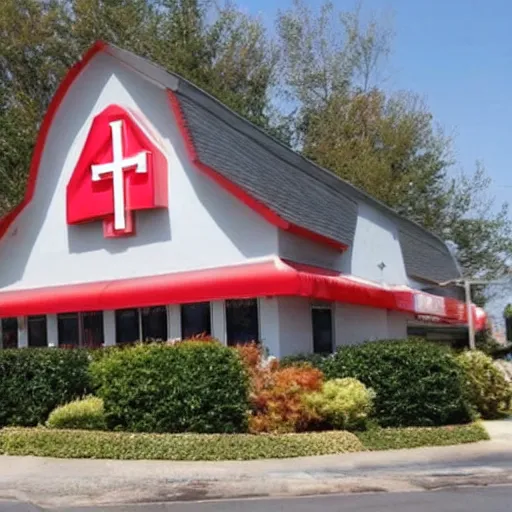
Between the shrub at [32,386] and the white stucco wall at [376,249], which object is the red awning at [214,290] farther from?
the shrub at [32,386]

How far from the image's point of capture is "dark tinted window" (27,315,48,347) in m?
20.4

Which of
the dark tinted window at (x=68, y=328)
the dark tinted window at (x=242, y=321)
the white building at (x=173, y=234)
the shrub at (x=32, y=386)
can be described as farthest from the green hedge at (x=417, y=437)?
the dark tinted window at (x=68, y=328)

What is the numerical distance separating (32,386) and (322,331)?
22.6 feet

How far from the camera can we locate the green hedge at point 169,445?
1219 centimetres

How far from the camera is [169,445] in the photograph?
12289 mm

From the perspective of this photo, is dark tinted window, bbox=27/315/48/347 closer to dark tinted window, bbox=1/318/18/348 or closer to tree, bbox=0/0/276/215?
dark tinted window, bbox=1/318/18/348

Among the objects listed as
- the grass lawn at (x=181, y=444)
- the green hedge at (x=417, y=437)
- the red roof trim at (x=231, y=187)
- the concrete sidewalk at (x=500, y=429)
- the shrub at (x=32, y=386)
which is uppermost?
the red roof trim at (x=231, y=187)

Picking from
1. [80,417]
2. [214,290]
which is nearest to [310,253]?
[214,290]

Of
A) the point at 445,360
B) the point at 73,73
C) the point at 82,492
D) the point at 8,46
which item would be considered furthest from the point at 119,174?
the point at 8,46

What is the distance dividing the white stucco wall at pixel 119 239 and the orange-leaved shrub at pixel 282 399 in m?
3.24

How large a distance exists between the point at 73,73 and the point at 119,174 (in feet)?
10.2

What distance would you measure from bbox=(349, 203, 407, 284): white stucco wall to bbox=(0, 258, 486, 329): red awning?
58cm

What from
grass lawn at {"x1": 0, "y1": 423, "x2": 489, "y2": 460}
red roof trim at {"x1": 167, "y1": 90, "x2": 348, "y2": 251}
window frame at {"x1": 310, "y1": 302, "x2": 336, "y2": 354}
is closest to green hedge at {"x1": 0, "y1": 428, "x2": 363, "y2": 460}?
grass lawn at {"x1": 0, "y1": 423, "x2": 489, "y2": 460}

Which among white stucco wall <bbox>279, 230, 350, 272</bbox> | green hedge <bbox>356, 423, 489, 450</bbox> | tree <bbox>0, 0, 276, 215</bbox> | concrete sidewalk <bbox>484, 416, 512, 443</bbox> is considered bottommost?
concrete sidewalk <bbox>484, 416, 512, 443</bbox>
